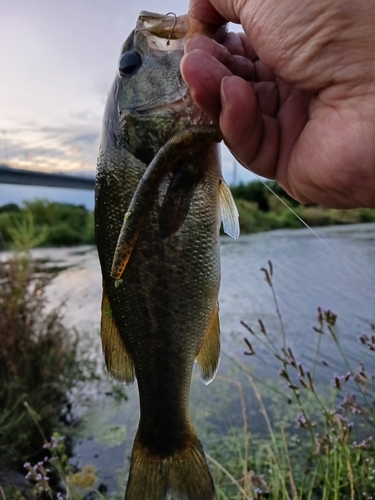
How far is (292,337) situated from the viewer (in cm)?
545

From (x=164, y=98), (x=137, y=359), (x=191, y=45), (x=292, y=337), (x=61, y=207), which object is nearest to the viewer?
(x=191, y=45)

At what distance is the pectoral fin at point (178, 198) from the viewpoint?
1.39 metres

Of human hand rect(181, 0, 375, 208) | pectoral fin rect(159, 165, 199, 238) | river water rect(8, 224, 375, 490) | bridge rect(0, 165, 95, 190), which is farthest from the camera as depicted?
river water rect(8, 224, 375, 490)

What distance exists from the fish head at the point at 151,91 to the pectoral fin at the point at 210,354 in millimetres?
518

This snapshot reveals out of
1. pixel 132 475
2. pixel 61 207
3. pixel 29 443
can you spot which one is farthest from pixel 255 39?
pixel 61 207

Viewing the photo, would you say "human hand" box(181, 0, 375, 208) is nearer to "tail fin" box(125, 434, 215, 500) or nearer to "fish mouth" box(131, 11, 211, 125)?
"fish mouth" box(131, 11, 211, 125)

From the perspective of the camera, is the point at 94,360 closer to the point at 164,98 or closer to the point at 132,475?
the point at 132,475

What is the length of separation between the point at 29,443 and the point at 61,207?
9929 mm

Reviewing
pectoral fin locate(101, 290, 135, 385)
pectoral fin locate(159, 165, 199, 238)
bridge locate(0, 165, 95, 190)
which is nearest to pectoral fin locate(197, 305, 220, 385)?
pectoral fin locate(101, 290, 135, 385)

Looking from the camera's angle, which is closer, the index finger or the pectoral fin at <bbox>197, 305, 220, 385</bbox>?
the index finger

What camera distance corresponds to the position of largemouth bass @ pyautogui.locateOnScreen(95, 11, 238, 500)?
1.45 meters

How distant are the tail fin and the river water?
81cm

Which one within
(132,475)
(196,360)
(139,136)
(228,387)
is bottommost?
(228,387)

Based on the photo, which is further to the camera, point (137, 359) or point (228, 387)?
point (228, 387)
